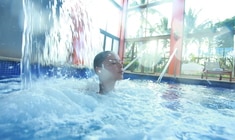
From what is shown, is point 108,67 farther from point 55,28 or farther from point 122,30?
point 122,30

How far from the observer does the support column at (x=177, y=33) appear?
10.4m

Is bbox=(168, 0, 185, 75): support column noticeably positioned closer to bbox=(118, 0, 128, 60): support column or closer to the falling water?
bbox=(118, 0, 128, 60): support column

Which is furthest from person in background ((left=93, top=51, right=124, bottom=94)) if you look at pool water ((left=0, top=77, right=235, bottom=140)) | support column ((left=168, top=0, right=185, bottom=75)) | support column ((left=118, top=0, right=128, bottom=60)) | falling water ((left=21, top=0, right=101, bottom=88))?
support column ((left=118, top=0, right=128, bottom=60))

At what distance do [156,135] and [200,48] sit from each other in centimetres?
1958

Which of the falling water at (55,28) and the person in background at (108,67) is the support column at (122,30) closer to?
the falling water at (55,28)

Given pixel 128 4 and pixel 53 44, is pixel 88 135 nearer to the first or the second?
pixel 53 44

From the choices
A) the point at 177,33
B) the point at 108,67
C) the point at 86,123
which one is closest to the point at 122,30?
the point at 177,33

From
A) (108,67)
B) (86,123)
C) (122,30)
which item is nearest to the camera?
(86,123)

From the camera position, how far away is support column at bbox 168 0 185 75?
10.4 metres

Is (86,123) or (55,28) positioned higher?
(55,28)

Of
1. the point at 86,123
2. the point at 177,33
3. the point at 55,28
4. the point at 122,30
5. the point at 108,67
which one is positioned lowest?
the point at 86,123

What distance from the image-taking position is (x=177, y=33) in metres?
10.6

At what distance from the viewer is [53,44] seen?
5.96 metres

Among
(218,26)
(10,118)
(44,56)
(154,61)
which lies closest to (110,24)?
(154,61)
